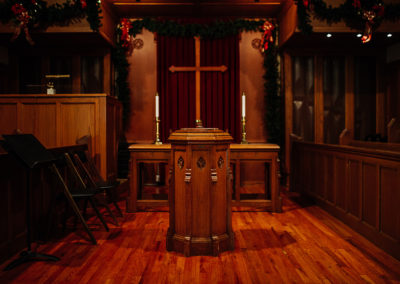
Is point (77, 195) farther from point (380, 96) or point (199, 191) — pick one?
point (380, 96)

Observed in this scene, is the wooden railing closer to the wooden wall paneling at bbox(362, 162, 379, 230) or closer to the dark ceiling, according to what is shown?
the wooden wall paneling at bbox(362, 162, 379, 230)

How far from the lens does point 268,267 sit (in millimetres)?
2742

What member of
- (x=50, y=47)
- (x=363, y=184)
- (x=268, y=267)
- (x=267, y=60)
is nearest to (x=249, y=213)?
(x=363, y=184)

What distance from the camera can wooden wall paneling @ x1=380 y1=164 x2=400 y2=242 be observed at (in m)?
2.95

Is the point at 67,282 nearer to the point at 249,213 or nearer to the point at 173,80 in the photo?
the point at 249,213

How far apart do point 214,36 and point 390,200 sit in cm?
488

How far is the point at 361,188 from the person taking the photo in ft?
11.9

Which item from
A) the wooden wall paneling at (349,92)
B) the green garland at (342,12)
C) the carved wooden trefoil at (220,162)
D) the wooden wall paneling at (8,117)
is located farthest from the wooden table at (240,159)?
the wooden wall paneling at (349,92)

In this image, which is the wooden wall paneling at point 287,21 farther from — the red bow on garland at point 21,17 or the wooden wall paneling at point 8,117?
the wooden wall paneling at point 8,117

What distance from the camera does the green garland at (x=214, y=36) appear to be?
6.82m

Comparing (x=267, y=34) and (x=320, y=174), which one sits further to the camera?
(x=267, y=34)

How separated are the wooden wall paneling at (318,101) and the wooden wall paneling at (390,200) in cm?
388

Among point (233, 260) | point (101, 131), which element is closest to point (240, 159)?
point (233, 260)

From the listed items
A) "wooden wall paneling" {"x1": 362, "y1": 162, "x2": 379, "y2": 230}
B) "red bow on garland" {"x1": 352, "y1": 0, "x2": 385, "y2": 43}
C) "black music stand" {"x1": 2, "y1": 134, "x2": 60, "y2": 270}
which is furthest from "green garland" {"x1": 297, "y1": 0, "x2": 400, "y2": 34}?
"black music stand" {"x1": 2, "y1": 134, "x2": 60, "y2": 270}
